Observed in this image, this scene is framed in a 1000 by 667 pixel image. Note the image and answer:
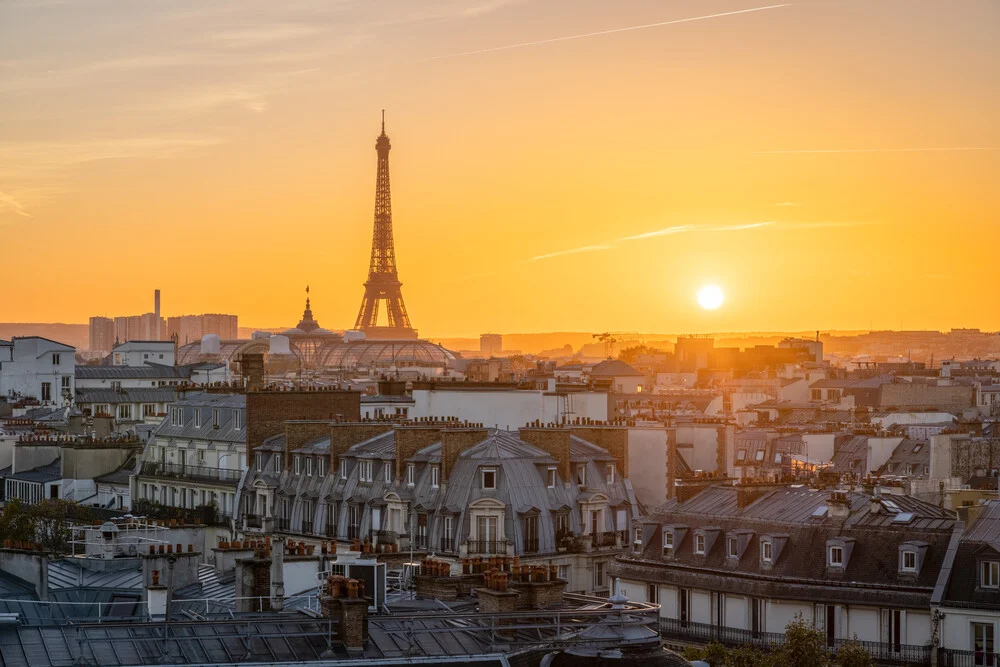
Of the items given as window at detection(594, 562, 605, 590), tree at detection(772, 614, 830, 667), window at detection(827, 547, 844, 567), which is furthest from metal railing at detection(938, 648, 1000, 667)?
window at detection(594, 562, 605, 590)

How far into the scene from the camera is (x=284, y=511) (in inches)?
2228

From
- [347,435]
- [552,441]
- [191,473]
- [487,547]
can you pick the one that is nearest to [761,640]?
[487,547]

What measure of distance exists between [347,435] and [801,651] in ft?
64.7

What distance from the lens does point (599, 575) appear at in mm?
50438

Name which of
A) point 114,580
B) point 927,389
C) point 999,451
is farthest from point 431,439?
point 927,389

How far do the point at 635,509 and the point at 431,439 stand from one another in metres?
5.78

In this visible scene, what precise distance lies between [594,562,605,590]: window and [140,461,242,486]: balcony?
49.1 ft

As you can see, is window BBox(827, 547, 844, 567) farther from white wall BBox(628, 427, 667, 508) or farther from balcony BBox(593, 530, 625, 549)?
white wall BBox(628, 427, 667, 508)

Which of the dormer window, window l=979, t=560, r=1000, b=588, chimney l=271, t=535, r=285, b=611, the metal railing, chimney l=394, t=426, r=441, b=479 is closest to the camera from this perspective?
chimney l=271, t=535, r=285, b=611

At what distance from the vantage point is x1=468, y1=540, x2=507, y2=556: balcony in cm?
4797

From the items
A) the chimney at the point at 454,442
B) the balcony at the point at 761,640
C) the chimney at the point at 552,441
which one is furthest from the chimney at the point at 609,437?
the balcony at the point at 761,640

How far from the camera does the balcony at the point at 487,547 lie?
4797cm

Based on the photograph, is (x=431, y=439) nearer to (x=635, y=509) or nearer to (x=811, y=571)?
(x=635, y=509)

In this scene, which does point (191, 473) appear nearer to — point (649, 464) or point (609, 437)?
point (649, 464)
